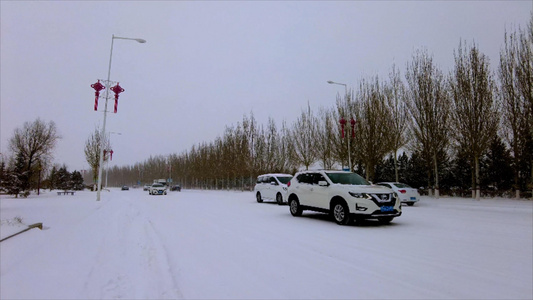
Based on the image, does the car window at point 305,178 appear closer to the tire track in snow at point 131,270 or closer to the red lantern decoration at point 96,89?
the tire track in snow at point 131,270

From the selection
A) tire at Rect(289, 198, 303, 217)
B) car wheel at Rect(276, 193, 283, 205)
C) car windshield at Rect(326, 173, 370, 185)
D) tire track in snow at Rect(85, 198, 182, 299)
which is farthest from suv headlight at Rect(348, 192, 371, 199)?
car wheel at Rect(276, 193, 283, 205)

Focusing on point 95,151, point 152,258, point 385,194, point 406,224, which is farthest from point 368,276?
point 95,151

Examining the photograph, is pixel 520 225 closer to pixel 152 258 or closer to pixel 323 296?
pixel 323 296

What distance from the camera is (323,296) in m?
3.83

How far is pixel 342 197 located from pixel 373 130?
2203 centimetres

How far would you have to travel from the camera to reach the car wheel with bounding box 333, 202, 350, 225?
31.8 feet

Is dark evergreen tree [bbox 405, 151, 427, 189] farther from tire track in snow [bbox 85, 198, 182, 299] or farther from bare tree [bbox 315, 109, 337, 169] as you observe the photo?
tire track in snow [bbox 85, 198, 182, 299]

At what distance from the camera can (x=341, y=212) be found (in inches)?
391

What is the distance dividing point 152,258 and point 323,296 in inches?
130

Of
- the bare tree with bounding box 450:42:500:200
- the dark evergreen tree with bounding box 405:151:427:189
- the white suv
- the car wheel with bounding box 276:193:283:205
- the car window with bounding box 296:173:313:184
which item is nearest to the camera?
the white suv

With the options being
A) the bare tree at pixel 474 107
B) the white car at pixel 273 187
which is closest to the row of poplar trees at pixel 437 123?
the bare tree at pixel 474 107

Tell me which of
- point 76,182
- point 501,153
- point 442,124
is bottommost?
point 76,182

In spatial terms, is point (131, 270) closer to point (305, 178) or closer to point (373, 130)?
point (305, 178)

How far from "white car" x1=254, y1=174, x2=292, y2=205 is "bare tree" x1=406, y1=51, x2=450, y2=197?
15.3 meters
